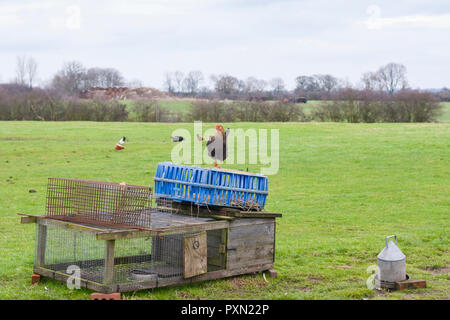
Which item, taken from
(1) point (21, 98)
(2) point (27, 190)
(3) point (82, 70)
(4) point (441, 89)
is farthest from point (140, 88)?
(2) point (27, 190)

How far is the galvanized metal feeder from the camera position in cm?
974

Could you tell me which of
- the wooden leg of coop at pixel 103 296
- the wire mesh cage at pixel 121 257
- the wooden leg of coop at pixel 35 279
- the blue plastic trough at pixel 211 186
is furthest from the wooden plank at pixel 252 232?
the wooden leg of coop at pixel 35 279

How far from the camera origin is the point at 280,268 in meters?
11.5

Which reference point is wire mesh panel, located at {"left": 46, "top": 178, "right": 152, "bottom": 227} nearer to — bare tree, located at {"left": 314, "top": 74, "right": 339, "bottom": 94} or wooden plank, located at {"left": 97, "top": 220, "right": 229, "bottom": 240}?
wooden plank, located at {"left": 97, "top": 220, "right": 229, "bottom": 240}

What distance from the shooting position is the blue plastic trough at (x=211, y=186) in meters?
10.4

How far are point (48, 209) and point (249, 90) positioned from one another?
87.0 m

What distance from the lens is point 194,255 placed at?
9781mm

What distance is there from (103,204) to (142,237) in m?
1.35

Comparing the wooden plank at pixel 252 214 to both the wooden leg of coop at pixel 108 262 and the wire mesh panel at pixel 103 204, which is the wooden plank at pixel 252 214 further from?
the wooden leg of coop at pixel 108 262

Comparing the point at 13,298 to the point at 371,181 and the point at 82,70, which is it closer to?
the point at 371,181

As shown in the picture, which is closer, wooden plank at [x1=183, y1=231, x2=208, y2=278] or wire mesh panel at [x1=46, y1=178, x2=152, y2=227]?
wooden plank at [x1=183, y1=231, x2=208, y2=278]

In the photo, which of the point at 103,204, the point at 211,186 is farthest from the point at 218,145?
the point at 103,204

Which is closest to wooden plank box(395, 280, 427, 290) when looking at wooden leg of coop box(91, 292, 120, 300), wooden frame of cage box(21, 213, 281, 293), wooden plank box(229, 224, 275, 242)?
wooden frame of cage box(21, 213, 281, 293)

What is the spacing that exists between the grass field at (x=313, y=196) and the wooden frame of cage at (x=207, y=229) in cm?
17
